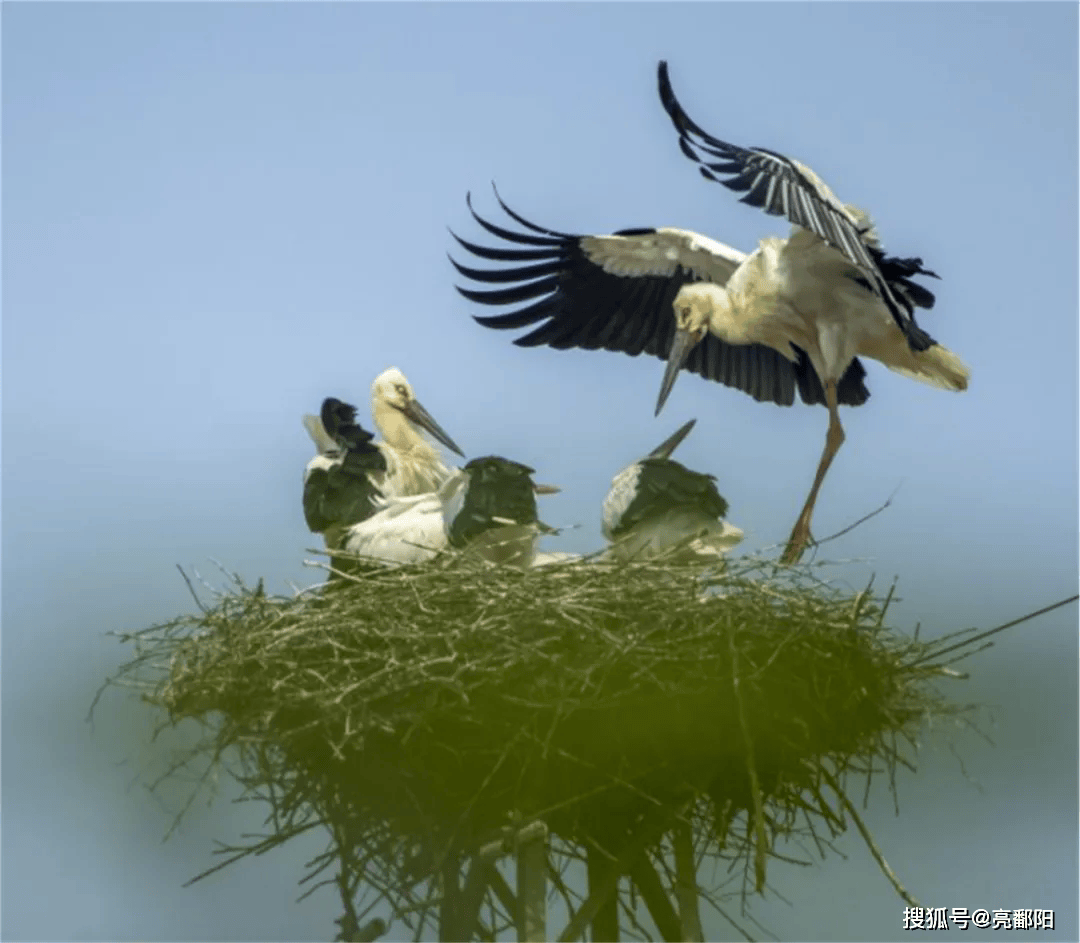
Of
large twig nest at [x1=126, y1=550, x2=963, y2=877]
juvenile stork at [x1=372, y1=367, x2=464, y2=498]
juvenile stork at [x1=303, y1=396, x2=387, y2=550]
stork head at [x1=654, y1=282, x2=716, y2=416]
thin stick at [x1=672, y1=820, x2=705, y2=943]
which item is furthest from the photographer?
stork head at [x1=654, y1=282, x2=716, y2=416]

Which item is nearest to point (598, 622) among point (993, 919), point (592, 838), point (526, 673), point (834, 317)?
point (526, 673)

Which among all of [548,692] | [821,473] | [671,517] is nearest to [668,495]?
[671,517]

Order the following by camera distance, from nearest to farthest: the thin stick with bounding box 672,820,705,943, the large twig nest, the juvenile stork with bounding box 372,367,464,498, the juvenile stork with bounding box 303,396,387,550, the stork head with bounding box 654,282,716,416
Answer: the large twig nest, the thin stick with bounding box 672,820,705,943, the juvenile stork with bounding box 303,396,387,550, the juvenile stork with bounding box 372,367,464,498, the stork head with bounding box 654,282,716,416

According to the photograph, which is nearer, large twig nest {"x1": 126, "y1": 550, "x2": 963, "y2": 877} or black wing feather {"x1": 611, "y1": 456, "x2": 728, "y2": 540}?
large twig nest {"x1": 126, "y1": 550, "x2": 963, "y2": 877}

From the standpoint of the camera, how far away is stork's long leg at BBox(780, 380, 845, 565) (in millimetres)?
5747

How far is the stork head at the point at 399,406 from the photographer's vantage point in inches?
244

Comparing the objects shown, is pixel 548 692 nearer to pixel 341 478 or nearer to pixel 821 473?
pixel 341 478

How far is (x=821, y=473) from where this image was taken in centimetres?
619

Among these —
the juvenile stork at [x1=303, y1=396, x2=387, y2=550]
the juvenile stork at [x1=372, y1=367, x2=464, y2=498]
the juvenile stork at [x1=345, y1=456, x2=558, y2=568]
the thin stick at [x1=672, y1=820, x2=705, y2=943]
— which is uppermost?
the juvenile stork at [x1=372, y1=367, x2=464, y2=498]

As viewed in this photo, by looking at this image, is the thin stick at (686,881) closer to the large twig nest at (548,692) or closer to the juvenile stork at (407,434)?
the large twig nest at (548,692)

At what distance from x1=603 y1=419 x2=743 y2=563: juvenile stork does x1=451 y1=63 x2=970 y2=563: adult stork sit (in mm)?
379

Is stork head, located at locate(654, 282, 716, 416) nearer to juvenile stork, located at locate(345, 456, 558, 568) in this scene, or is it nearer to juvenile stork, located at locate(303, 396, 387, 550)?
juvenile stork, located at locate(303, 396, 387, 550)

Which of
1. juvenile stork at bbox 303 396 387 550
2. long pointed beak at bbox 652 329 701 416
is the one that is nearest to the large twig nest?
juvenile stork at bbox 303 396 387 550

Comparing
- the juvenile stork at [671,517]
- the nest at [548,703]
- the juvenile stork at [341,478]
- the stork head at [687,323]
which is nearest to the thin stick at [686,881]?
the nest at [548,703]
